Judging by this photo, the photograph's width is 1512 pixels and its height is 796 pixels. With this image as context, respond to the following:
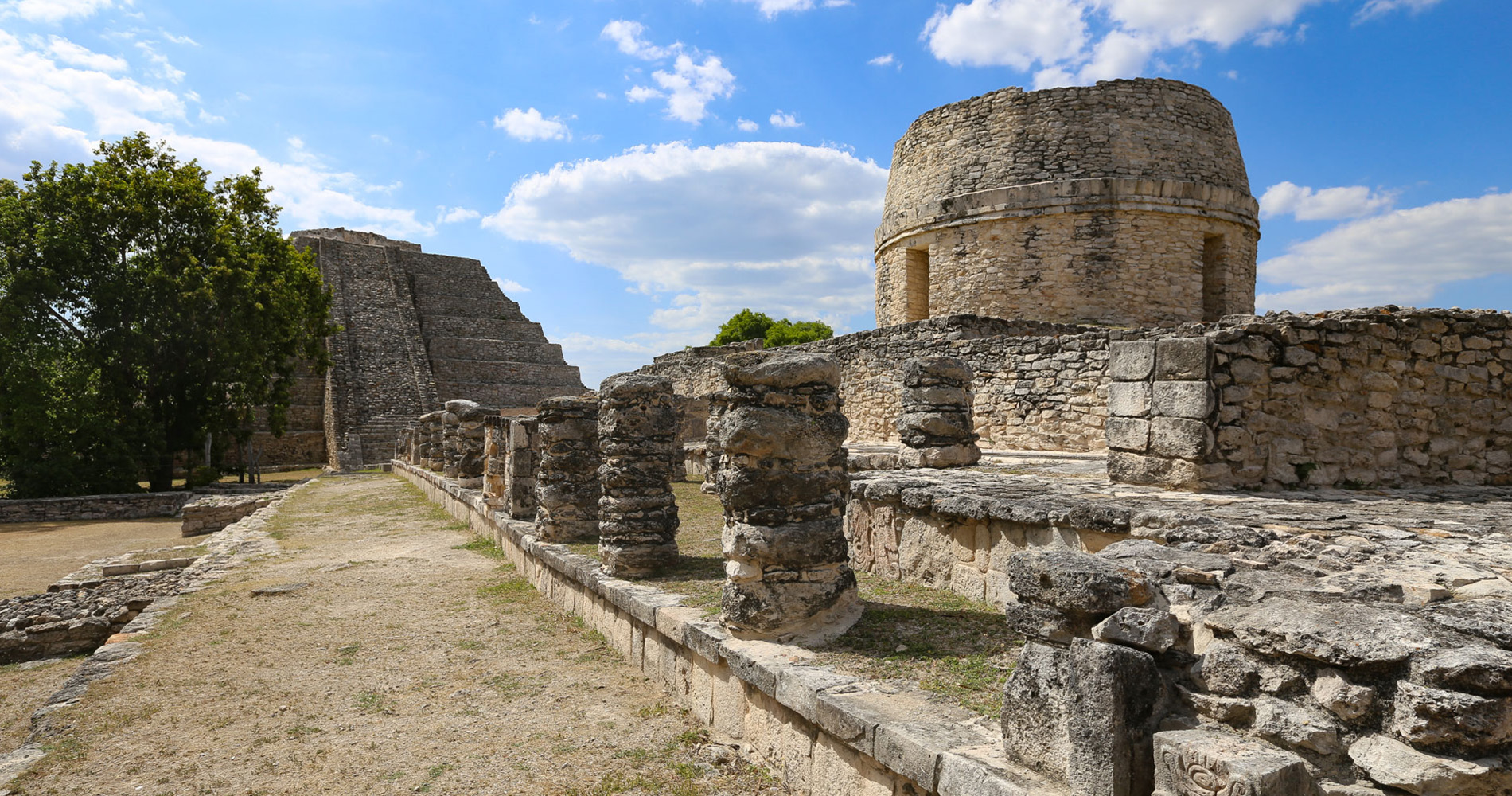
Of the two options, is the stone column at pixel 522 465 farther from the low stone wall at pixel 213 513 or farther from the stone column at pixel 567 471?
the low stone wall at pixel 213 513

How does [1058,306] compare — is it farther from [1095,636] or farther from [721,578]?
[1095,636]

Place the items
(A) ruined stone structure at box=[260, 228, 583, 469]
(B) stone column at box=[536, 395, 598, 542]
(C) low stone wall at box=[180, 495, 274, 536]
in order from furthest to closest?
(A) ruined stone structure at box=[260, 228, 583, 469] → (C) low stone wall at box=[180, 495, 274, 536] → (B) stone column at box=[536, 395, 598, 542]

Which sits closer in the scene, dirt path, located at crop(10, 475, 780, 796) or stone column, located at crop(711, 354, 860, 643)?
dirt path, located at crop(10, 475, 780, 796)

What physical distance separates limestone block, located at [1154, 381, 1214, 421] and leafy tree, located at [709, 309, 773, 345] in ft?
121

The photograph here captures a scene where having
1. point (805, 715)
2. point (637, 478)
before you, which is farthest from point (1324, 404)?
point (637, 478)

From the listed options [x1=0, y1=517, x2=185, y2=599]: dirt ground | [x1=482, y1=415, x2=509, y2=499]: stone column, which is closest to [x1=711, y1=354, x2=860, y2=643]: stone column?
[x1=482, y1=415, x2=509, y2=499]: stone column

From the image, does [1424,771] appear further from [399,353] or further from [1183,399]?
[399,353]

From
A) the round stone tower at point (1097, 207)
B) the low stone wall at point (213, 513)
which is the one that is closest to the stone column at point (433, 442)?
the low stone wall at point (213, 513)

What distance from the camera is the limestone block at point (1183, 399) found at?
16.6ft

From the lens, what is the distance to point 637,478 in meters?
6.61

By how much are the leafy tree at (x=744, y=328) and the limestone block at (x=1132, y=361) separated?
36421 millimetres

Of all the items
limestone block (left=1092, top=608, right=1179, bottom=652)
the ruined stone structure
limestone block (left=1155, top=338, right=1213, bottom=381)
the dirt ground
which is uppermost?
the ruined stone structure

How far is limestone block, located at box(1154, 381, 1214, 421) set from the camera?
5066mm

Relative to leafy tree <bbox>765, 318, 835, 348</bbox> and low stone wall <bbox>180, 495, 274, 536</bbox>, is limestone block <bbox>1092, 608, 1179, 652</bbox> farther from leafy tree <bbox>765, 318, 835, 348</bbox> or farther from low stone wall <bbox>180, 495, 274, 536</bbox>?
leafy tree <bbox>765, 318, 835, 348</bbox>
